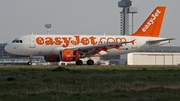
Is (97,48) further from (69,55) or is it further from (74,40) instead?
(69,55)

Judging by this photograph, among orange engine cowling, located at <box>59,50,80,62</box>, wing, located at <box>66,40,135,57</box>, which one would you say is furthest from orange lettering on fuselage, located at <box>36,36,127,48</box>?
orange engine cowling, located at <box>59,50,80,62</box>

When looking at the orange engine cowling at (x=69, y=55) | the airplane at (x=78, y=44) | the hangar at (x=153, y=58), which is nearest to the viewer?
the orange engine cowling at (x=69, y=55)

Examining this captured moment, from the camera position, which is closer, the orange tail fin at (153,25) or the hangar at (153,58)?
the orange tail fin at (153,25)

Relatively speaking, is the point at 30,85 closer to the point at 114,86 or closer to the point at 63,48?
the point at 114,86

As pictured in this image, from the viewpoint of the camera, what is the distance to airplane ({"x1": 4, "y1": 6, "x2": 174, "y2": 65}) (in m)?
63.3

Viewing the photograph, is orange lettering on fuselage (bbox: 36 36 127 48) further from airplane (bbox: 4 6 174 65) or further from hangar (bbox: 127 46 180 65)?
hangar (bbox: 127 46 180 65)

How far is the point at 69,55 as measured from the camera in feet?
204

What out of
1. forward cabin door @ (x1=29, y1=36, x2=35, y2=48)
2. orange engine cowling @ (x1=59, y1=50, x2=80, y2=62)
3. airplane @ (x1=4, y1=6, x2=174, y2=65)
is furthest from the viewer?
A: airplane @ (x1=4, y1=6, x2=174, y2=65)

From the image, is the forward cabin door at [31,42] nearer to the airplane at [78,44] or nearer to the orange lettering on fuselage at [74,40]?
the airplane at [78,44]

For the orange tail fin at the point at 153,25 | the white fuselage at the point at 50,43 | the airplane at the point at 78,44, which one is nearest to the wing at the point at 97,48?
the airplane at the point at 78,44

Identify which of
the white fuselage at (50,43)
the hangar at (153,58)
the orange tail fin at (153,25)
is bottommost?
the hangar at (153,58)

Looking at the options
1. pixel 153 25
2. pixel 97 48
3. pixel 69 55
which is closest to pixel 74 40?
pixel 97 48

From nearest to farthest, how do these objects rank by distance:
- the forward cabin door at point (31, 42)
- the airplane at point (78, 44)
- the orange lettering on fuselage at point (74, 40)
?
1. the forward cabin door at point (31, 42)
2. the airplane at point (78, 44)
3. the orange lettering on fuselage at point (74, 40)

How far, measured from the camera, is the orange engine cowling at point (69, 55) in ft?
204
